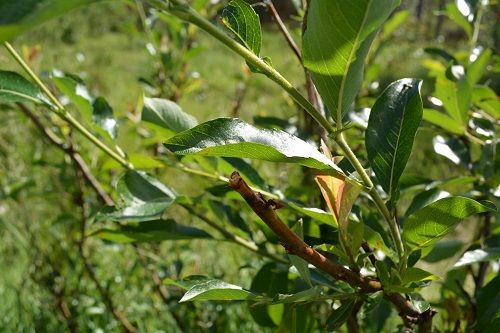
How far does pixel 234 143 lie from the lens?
15.2 inches

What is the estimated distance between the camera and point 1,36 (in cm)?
22

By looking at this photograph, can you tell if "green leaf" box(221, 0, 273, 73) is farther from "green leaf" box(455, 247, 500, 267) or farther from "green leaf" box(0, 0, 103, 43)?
"green leaf" box(455, 247, 500, 267)

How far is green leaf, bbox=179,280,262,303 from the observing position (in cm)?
46

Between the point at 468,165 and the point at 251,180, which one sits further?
the point at 468,165

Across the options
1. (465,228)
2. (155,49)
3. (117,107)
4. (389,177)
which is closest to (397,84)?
(389,177)

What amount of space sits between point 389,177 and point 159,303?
1.20 meters

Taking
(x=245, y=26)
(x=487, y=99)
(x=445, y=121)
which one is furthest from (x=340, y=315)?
(x=487, y=99)

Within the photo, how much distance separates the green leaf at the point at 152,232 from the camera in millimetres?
673

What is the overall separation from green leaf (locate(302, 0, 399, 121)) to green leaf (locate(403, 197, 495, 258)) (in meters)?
0.12

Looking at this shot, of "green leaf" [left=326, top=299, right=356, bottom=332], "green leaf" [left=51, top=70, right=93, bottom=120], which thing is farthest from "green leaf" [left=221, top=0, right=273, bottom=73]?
"green leaf" [left=51, top=70, right=93, bottom=120]

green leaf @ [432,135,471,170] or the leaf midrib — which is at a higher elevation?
the leaf midrib

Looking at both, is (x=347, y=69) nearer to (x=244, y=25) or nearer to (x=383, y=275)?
(x=244, y=25)

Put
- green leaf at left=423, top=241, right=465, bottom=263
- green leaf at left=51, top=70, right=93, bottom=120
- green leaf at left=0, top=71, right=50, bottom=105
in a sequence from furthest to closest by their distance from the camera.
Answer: green leaf at left=423, top=241, right=465, bottom=263
green leaf at left=51, top=70, right=93, bottom=120
green leaf at left=0, top=71, right=50, bottom=105

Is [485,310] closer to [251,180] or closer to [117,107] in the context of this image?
[251,180]
